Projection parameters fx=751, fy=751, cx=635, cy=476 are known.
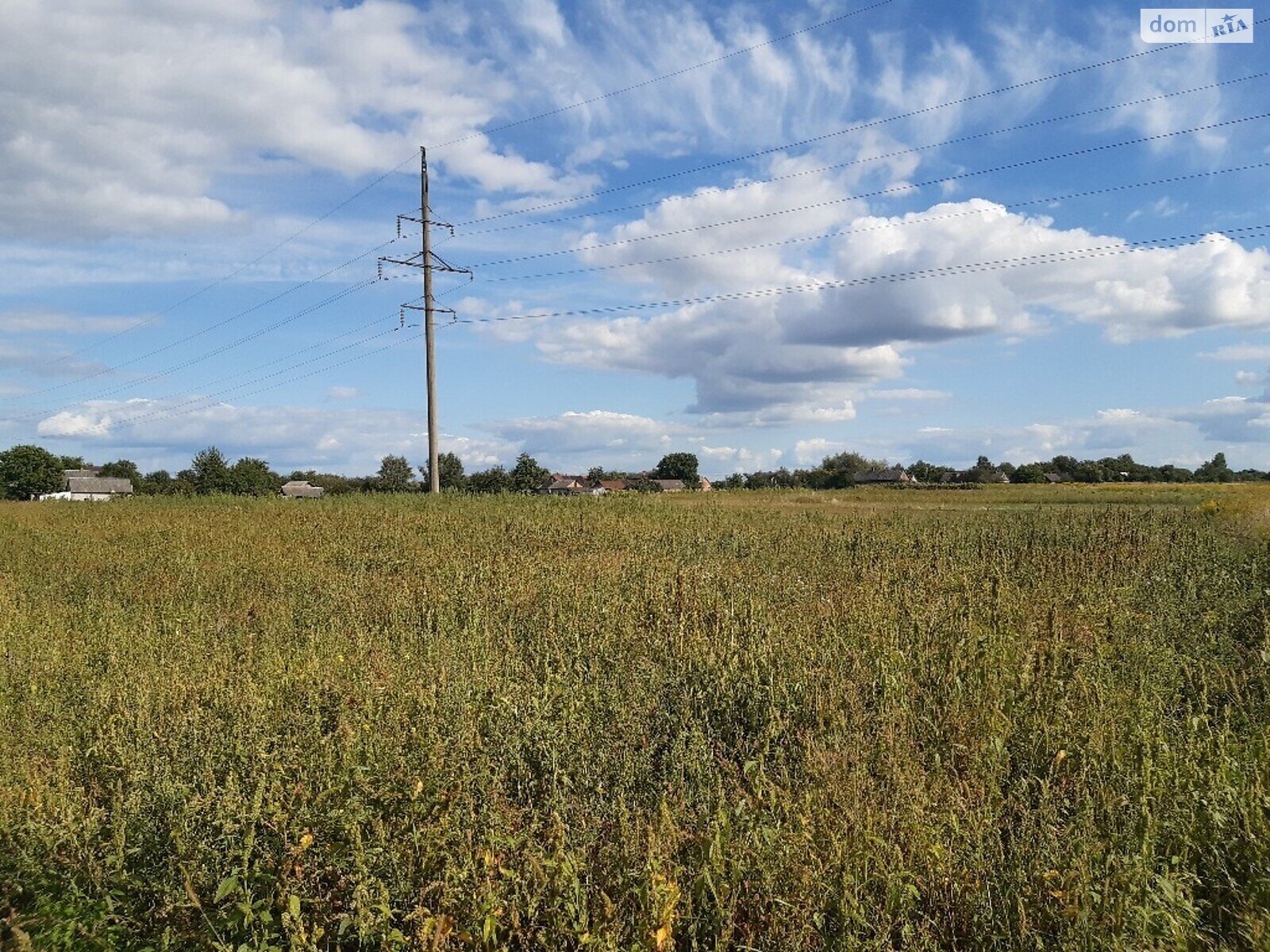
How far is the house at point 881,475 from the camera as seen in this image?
393 ft

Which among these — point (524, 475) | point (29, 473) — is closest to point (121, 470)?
point (29, 473)

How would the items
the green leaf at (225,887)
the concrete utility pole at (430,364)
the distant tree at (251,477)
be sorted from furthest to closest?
the distant tree at (251,477)
the concrete utility pole at (430,364)
the green leaf at (225,887)

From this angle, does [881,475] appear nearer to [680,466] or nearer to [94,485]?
[680,466]

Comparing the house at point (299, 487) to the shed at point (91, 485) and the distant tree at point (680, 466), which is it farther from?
the distant tree at point (680, 466)

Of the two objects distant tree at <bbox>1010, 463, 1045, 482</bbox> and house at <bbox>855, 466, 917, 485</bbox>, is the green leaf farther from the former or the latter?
house at <bbox>855, 466, 917, 485</bbox>

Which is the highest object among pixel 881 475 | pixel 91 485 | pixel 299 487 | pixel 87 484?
pixel 87 484

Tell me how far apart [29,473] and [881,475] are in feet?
426

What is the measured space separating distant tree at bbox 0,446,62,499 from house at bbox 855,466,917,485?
121 metres

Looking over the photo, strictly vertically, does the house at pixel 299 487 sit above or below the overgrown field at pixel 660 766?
above

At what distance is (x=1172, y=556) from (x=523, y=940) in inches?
459

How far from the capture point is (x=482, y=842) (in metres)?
3.99

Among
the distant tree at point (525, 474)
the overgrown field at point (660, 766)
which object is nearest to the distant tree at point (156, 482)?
the distant tree at point (525, 474)

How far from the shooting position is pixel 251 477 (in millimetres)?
89625

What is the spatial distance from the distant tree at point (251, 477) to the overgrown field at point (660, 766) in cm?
8087
